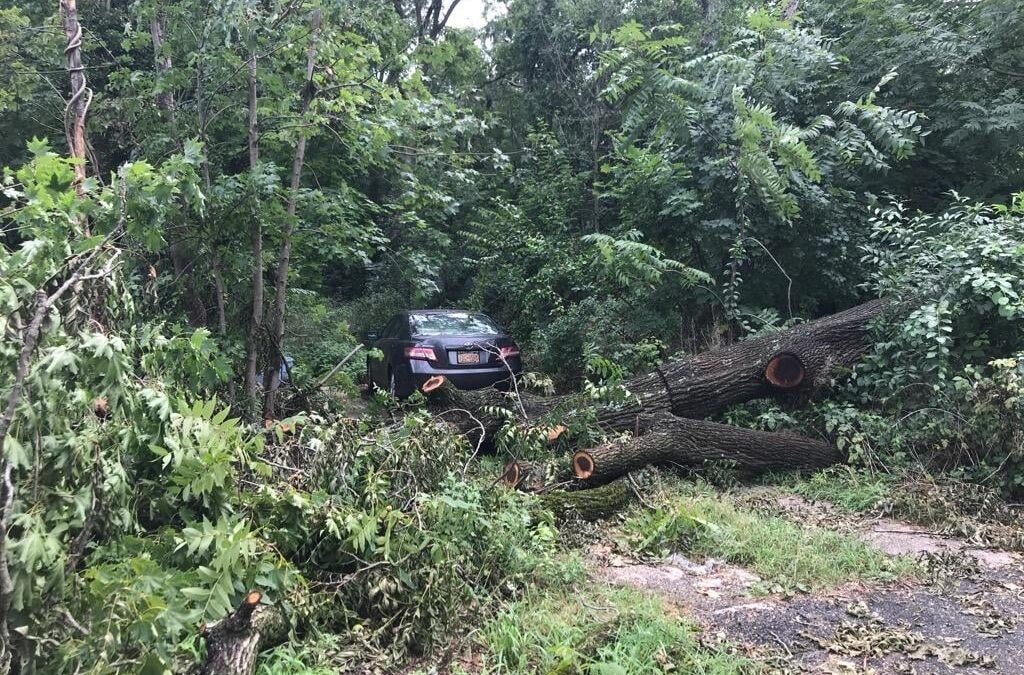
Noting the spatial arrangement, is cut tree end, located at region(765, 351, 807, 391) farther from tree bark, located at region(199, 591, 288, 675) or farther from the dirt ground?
tree bark, located at region(199, 591, 288, 675)

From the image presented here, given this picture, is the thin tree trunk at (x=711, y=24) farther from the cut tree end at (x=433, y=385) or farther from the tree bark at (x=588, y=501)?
the tree bark at (x=588, y=501)

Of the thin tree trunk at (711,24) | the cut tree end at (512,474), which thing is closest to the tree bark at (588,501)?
the cut tree end at (512,474)

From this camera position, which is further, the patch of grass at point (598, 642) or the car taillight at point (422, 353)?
the car taillight at point (422, 353)

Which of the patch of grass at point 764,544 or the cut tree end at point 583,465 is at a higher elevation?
the cut tree end at point 583,465

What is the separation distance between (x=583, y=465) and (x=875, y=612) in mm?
2348

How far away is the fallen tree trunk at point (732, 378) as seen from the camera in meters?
6.84

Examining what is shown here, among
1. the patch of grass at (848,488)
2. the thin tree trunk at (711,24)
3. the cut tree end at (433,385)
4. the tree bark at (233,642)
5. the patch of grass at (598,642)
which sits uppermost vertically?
the thin tree trunk at (711,24)

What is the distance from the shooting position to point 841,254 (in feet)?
28.9

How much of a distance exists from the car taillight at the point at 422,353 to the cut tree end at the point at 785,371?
396 cm

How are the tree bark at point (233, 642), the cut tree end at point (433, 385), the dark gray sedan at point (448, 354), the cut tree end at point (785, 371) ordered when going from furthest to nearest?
the dark gray sedan at point (448, 354) < the cut tree end at point (785, 371) < the cut tree end at point (433, 385) < the tree bark at point (233, 642)

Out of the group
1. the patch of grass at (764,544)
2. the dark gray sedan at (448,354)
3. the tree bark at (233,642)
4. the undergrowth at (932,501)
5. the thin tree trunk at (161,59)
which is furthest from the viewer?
the dark gray sedan at (448,354)

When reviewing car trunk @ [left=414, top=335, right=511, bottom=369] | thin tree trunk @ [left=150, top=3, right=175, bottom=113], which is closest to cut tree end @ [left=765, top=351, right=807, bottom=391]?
car trunk @ [left=414, top=335, right=511, bottom=369]

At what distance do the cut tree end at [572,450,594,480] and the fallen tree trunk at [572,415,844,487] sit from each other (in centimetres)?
37

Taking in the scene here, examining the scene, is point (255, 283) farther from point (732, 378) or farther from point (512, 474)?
point (732, 378)
